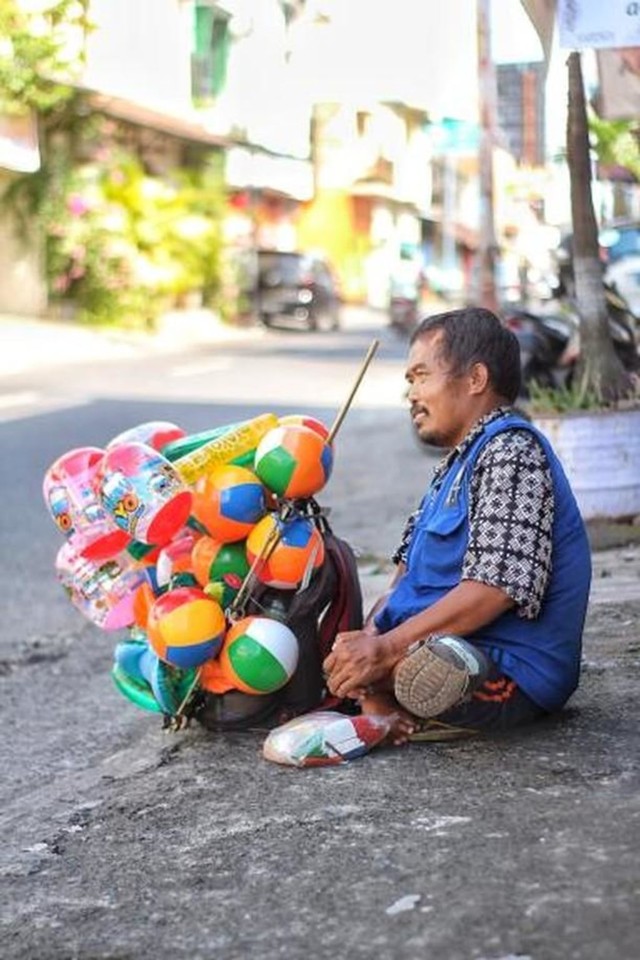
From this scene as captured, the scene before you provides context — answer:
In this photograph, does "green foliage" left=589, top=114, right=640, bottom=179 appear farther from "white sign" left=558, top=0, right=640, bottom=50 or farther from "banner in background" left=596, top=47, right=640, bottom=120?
"white sign" left=558, top=0, right=640, bottom=50

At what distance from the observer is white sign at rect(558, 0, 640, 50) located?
216 inches

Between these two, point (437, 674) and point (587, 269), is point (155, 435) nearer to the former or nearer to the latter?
point (437, 674)

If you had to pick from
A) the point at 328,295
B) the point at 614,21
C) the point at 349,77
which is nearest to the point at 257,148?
the point at 328,295

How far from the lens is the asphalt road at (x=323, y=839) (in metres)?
2.69

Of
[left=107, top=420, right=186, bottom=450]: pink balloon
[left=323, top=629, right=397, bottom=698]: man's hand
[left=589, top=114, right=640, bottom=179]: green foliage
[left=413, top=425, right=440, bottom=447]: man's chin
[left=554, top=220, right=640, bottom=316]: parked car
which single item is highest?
[left=589, top=114, right=640, bottom=179]: green foliage

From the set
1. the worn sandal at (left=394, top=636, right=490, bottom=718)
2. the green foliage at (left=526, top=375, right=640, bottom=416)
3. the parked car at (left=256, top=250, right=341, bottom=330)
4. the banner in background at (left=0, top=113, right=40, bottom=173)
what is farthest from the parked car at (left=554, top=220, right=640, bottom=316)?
the parked car at (left=256, top=250, right=341, bottom=330)

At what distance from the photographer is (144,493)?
4074 millimetres

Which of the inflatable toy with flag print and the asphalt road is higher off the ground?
the inflatable toy with flag print

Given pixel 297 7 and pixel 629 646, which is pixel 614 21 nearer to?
pixel 629 646

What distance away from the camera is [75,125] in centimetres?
2905

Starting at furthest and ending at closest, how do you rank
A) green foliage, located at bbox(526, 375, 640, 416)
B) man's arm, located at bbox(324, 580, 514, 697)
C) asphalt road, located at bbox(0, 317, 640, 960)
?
green foliage, located at bbox(526, 375, 640, 416) → man's arm, located at bbox(324, 580, 514, 697) → asphalt road, located at bbox(0, 317, 640, 960)

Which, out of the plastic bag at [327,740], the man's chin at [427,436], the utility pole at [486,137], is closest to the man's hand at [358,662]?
the plastic bag at [327,740]

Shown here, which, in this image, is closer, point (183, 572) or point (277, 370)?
point (183, 572)

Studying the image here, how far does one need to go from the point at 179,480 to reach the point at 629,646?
1.45 metres
